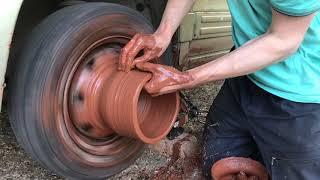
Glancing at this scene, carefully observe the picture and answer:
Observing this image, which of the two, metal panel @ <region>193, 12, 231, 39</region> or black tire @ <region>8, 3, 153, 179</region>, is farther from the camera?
metal panel @ <region>193, 12, 231, 39</region>

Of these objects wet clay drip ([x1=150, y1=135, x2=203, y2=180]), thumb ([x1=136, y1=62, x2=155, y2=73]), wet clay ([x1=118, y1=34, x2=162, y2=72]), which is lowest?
wet clay drip ([x1=150, y1=135, x2=203, y2=180])

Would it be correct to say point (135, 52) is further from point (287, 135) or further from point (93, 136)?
point (287, 135)

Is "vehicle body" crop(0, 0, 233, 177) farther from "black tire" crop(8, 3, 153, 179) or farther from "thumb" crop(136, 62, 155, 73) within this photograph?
"thumb" crop(136, 62, 155, 73)

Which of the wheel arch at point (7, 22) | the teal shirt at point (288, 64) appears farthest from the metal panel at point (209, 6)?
the wheel arch at point (7, 22)

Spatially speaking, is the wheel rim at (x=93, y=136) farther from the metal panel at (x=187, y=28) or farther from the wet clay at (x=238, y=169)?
the metal panel at (x=187, y=28)

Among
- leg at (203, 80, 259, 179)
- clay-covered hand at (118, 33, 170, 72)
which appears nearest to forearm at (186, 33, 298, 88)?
clay-covered hand at (118, 33, 170, 72)

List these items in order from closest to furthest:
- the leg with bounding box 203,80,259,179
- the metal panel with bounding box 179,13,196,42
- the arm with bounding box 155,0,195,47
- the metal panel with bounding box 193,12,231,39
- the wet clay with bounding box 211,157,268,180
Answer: the arm with bounding box 155,0,195,47
the wet clay with bounding box 211,157,268,180
the leg with bounding box 203,80,259,179
the metal panel with bounding box 179,13,196,42
the metal panel with bounding box 193,12,231,39

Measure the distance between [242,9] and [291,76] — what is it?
1.16ft

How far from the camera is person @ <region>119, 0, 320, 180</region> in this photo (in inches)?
74.4

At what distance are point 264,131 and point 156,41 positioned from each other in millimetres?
Answer: 645

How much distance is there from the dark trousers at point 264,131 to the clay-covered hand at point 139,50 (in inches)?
20.3

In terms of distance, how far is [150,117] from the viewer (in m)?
2.25

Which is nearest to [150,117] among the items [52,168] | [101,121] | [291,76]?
[101,121]

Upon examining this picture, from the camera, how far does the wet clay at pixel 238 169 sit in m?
2.43
